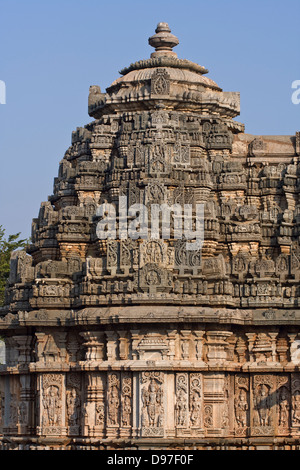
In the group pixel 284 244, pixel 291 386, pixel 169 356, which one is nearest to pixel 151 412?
pixel 169 356

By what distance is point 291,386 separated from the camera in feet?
165

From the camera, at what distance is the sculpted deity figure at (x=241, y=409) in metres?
50.5

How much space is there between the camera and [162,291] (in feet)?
162

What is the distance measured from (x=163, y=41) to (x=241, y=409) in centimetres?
1414

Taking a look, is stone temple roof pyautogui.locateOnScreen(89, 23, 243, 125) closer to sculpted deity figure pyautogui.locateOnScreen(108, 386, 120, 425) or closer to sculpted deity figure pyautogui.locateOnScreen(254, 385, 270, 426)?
sculpted deity figure pyautogui.locateOnScreen(254, 385, 270, 426)

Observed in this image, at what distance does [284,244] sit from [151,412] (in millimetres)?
8108

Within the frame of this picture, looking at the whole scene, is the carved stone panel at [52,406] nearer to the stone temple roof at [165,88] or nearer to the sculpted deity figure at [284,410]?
the sculpted deity figure at [284,410]

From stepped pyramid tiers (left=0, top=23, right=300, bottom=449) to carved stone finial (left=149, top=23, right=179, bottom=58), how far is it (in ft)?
0.36

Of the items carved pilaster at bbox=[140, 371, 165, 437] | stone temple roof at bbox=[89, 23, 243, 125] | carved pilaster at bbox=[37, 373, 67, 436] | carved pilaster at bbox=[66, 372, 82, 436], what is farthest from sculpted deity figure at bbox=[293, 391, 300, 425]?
stone temple roof at bbox=[89, 23, 243, 125]

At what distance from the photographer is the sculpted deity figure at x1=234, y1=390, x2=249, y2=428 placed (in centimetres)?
5053

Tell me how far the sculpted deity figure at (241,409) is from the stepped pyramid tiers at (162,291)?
1.7 inches

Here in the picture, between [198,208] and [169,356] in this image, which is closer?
[169,356]

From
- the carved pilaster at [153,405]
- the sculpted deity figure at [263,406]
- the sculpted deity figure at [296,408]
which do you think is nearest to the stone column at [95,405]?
the carved pilaster at [153,405]

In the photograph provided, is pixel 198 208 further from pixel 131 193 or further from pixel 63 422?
pixel 63 422
